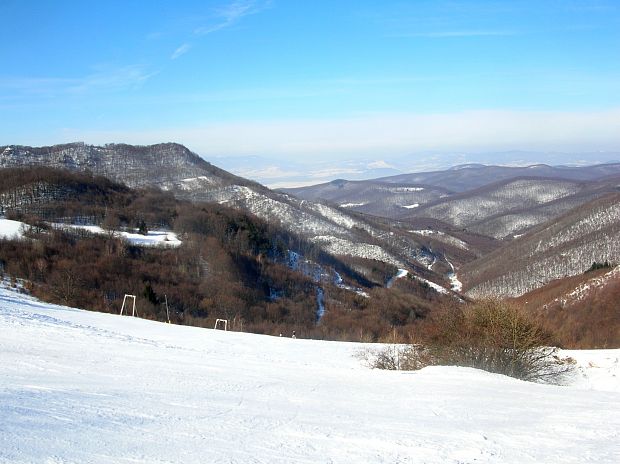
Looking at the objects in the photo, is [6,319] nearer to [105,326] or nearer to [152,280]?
[105,326]

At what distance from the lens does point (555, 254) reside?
108188 mm

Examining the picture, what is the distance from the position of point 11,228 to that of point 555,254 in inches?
3822

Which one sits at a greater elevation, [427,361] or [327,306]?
[427,361]

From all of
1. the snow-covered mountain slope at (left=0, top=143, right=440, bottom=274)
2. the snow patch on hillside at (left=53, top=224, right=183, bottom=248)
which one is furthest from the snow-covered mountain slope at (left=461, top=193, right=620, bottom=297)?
the snow patch on hillside at (left=53, top=224, right=183, bottom=248)

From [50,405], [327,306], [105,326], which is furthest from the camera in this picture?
[327,306]

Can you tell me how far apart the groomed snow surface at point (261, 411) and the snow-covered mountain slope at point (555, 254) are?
79.8 m

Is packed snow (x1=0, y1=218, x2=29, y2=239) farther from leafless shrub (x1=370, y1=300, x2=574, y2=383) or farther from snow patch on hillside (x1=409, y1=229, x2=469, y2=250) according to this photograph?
snow patch on hillside (x1=409, y1=229, x2=469, y2=250)

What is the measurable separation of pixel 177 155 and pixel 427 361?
148 metres

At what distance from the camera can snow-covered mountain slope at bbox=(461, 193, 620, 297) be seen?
99688 mm

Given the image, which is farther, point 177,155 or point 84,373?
point 177,155

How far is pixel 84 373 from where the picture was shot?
11797mm

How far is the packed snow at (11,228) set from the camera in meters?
Result: 54.9

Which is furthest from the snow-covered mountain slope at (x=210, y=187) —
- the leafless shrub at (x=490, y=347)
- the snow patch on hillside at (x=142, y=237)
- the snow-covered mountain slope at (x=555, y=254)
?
the leafless shrub at (x=490, y=347)

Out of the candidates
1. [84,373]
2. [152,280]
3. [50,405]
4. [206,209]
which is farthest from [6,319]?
[206,209]
